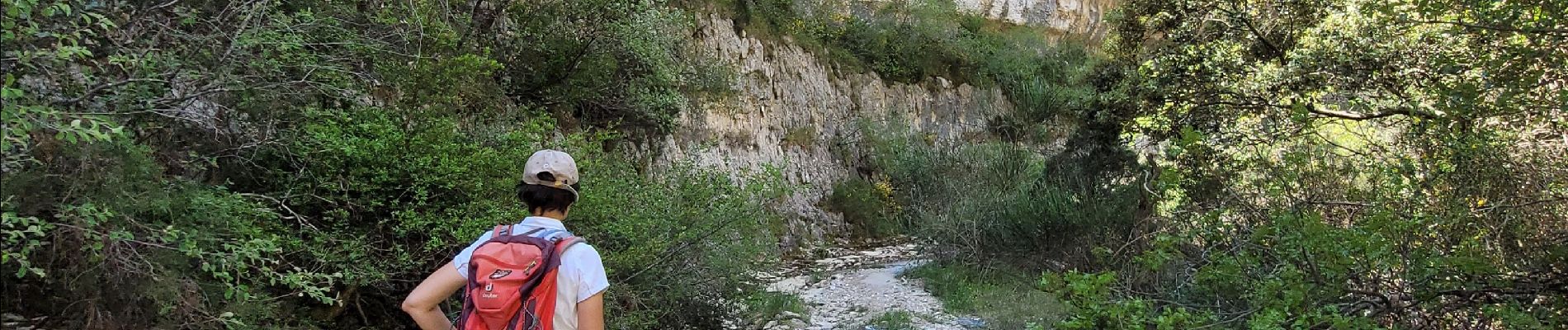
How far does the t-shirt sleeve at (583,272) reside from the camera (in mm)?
2000

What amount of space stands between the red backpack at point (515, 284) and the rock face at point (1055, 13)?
74.0 feet

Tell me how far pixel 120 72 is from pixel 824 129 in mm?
13612

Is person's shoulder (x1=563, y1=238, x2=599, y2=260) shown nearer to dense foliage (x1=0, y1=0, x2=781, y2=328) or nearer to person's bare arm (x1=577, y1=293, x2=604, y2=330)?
person's bare arm (x1=577, y1=293, x2=604, y2=330)

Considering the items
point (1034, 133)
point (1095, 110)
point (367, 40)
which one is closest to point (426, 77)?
point (367, 40)

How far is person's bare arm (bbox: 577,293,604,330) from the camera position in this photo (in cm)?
199

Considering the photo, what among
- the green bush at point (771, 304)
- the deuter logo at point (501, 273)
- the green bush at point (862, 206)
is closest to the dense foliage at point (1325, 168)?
the green bush at point (771, 304)

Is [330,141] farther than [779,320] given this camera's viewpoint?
No

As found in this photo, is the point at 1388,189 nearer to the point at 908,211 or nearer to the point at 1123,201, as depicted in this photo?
the point at 1123,201

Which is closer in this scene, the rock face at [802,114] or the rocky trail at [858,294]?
the rocky trail at [858,294]

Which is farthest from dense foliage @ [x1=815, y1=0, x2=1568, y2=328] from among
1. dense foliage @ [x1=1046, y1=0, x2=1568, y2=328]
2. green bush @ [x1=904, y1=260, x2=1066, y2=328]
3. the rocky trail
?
the rocky trail

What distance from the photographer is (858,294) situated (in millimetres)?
9359

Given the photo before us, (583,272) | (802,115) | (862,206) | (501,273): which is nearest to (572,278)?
(583,272)

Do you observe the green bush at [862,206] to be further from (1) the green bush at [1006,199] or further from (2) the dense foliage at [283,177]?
(2) the dense foliage at [283,177]

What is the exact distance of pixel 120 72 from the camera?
322cm
